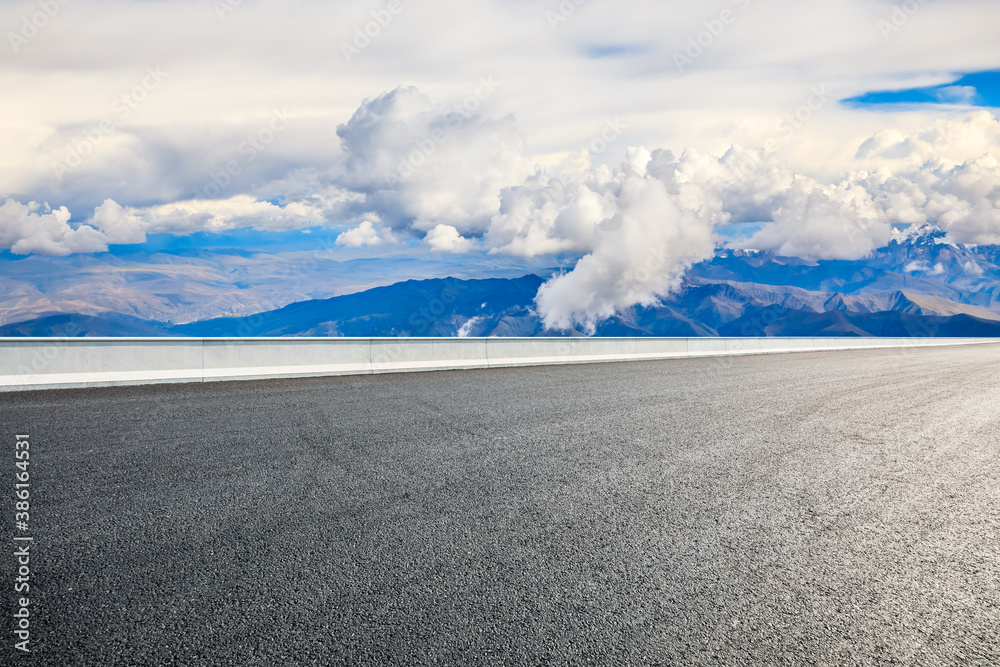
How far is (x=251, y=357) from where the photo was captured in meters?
12.5

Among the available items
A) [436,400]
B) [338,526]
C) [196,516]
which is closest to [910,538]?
[338,526]

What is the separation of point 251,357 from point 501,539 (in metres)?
9.79

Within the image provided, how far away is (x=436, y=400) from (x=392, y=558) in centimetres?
643

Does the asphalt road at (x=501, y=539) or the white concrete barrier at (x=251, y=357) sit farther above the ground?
the white concrete barrier at (x=251, y=357)

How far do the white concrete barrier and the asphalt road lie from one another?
7.89 ft

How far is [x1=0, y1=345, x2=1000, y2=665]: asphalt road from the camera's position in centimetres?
283

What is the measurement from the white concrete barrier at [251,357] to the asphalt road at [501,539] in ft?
7.89

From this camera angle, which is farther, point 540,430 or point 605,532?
point 540,430

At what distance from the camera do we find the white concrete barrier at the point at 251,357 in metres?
10.5

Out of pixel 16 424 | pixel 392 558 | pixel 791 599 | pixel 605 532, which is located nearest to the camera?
pixel 791 599

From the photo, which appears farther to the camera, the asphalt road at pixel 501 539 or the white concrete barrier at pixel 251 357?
the white concrete barrier at pixel 251 357

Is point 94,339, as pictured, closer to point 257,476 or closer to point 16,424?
point 16,424


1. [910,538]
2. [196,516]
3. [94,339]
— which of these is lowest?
[910,538]

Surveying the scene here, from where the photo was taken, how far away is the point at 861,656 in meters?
2.75
